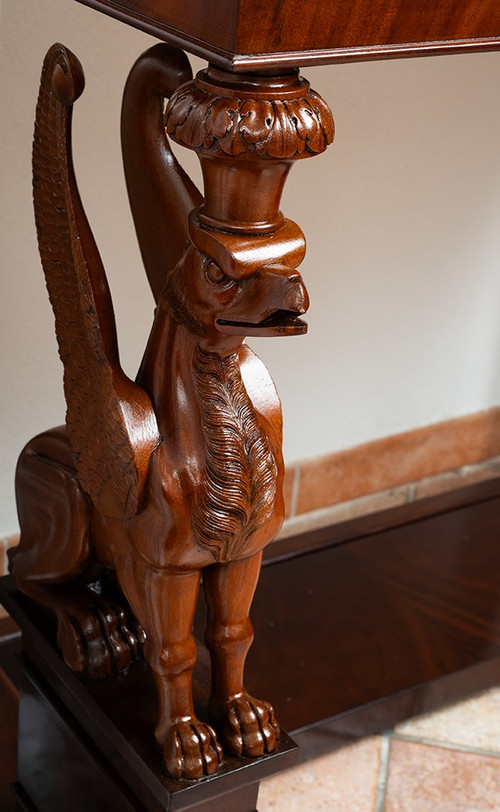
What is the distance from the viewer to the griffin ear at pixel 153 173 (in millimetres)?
890

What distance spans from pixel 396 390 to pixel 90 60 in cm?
95

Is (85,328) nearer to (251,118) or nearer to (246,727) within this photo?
(251,118)

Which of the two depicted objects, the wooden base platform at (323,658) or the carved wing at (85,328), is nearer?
the carved wing at (85,328)

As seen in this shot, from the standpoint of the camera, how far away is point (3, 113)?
1.35m

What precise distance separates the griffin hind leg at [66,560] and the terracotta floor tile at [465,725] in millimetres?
738

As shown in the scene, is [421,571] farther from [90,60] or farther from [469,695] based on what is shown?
[90,60]

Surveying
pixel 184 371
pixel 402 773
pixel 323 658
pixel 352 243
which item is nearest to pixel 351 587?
pixel 323 658

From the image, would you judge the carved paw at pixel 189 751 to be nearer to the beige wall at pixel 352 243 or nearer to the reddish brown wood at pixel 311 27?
the reddish brown wood at pixel 311 27

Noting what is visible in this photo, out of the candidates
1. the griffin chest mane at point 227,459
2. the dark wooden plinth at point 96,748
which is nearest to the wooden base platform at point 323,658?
the dark wooden plinth at point 96,748

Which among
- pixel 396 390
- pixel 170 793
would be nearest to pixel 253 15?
pixel 170 793

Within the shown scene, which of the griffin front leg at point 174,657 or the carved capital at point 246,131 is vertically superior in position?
the carved capital at point 246,131

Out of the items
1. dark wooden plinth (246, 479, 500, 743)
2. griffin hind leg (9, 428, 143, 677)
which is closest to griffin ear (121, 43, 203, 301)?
griffin hind leg (9, 428, 143, 677)

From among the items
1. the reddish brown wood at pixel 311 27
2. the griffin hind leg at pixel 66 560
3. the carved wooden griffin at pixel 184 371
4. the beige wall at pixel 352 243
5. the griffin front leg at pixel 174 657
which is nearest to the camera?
the reddish brown wood at pixel 311 27

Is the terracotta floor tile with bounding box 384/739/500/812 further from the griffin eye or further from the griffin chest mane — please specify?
the griffin eye
